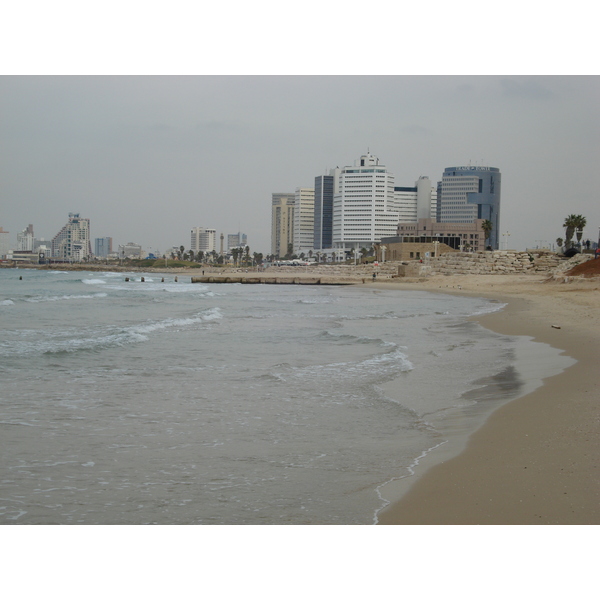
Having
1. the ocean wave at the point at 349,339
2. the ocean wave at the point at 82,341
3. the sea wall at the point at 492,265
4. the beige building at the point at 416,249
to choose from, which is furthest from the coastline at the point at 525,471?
the beige building at the point at 416,249

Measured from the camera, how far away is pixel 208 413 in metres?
8.94

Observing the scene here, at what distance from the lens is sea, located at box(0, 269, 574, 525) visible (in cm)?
540

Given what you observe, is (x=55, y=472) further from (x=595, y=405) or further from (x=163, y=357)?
(x=163, y=357)

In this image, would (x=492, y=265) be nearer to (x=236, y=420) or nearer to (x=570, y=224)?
(x=570, y=224)

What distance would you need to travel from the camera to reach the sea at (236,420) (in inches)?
213

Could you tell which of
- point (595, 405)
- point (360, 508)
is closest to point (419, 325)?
point (595, 405)

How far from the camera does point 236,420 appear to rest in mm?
8469

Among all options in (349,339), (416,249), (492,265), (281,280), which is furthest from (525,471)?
(416,249)

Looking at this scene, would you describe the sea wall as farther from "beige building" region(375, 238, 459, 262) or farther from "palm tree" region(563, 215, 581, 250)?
"beige building" region(375, 238, 459, 262)

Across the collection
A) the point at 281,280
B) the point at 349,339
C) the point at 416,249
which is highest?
the point at 416,249

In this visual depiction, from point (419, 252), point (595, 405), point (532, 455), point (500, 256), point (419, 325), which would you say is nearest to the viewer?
point (532, 455)

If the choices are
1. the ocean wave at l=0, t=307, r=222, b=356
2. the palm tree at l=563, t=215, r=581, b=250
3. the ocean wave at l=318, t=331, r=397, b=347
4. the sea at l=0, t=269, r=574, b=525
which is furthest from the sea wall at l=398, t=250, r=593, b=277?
the sea at l=0, t=269, r=574, b=525

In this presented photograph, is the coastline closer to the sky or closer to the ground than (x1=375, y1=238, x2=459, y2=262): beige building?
closer to the ground

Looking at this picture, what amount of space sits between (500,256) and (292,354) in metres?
72.9
